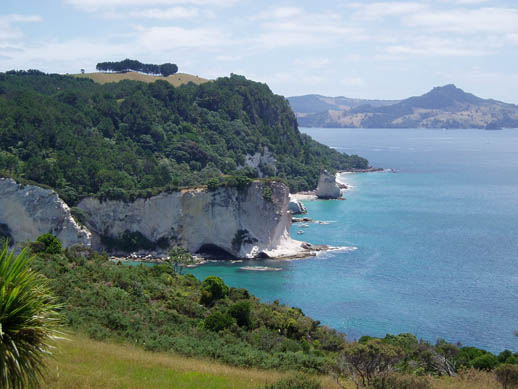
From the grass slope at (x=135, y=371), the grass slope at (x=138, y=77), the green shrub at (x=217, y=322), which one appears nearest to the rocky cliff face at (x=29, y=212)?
the green shrub at (x=217, y=322)

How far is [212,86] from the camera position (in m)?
105

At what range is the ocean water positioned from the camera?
37.4 m

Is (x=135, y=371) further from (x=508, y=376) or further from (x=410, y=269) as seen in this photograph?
(x=410, y=269)

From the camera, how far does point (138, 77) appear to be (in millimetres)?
115875

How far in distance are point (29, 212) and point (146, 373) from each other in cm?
4047

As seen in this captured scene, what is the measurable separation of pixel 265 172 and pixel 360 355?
78.9 meters

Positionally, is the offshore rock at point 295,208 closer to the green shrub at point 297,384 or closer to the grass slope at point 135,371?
the grass slope at point 135,371

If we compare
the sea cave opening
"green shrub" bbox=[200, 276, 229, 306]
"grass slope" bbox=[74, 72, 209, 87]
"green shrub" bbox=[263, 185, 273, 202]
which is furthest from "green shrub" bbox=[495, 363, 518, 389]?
"grass slope" bbox=[74, 72, 209, 87]

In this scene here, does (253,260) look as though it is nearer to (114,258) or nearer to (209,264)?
(209,264)

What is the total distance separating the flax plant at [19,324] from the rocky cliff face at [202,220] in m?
47.7

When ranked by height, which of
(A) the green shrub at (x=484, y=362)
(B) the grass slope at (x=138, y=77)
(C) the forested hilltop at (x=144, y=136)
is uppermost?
(B) the grass slope at (x=138, y=77)

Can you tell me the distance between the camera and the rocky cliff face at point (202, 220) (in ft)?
182

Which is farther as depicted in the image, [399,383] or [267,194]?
[267,194]

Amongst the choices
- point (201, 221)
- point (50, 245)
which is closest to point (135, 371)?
point (50, 245)
